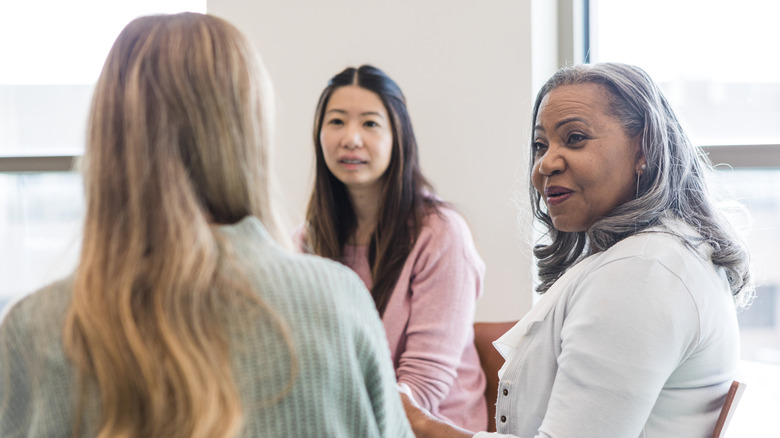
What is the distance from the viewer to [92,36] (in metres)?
3.13

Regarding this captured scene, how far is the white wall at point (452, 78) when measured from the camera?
8.79ft

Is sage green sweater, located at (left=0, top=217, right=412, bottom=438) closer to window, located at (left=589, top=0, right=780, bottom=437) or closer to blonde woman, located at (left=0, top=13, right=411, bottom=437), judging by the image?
blonde woman, located at (left=0, top=13, right=411, bottom=437)

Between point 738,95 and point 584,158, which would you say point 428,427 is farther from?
point 738,95

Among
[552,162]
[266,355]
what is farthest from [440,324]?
[266,355]

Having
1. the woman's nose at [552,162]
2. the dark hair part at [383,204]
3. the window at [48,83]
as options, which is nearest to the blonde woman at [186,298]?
the woman's nose at [552,162]

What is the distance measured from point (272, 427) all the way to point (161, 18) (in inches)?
20.1

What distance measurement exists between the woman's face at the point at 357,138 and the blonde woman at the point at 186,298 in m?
1.36

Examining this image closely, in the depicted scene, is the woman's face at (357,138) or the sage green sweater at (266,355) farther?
the woman's face at (357,138)

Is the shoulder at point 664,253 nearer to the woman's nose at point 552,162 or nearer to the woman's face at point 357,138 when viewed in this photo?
the woman's nose at point 552,162

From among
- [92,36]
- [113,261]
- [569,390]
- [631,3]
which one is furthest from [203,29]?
[92,36]

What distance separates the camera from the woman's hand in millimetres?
1425

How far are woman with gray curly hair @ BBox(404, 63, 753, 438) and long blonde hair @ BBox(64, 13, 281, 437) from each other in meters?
0.56

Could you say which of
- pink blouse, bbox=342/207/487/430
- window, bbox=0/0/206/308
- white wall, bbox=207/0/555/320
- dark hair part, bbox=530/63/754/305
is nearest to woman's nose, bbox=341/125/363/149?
pink blouse, bbox=342/207/487/430

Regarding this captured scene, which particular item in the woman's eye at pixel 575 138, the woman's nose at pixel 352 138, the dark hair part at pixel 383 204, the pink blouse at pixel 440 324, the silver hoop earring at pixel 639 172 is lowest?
the pink blouse at pixel 440 324
